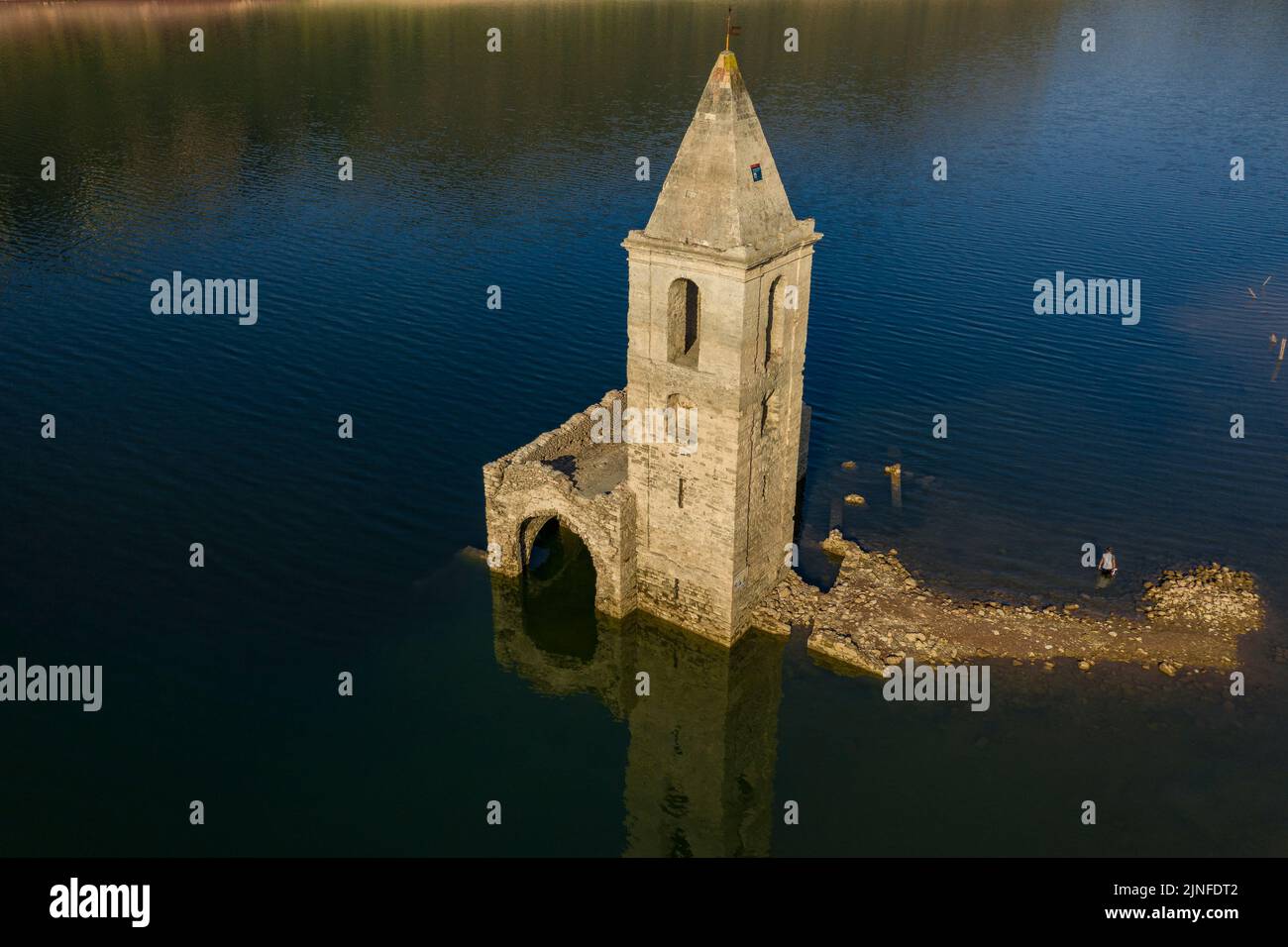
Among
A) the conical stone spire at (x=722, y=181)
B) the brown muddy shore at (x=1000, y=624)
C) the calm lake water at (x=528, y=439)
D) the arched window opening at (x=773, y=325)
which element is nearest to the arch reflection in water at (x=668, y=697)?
the calm lake water at (x=528, y=439)

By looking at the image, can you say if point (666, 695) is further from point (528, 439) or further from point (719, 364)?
point (528, 439)

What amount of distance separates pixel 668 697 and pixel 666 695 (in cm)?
12

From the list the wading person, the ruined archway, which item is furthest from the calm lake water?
the wading person

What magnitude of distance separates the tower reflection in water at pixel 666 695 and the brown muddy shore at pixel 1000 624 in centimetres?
218

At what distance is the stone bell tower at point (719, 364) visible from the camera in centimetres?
3098

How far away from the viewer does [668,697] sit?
118ft

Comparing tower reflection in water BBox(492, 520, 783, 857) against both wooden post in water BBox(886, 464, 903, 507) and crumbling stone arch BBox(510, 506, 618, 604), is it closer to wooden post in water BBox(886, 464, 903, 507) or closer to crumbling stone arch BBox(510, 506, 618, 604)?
crumbling stone arch BBox(510, 506, 618, 604)

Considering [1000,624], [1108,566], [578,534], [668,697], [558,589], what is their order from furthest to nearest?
[558,589] → [1108,566] → [578,534] → [1000,624] → [668,697]

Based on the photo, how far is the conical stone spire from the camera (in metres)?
30.6

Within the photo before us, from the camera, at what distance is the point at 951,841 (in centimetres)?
2997

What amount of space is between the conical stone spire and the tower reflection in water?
13804 millimetres

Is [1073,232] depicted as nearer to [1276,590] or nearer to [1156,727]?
[1276,590]

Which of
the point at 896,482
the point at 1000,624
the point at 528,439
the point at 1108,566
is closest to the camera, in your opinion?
the point at 1000,624

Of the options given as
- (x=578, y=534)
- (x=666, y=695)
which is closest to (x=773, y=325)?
(x=578, y=534)
